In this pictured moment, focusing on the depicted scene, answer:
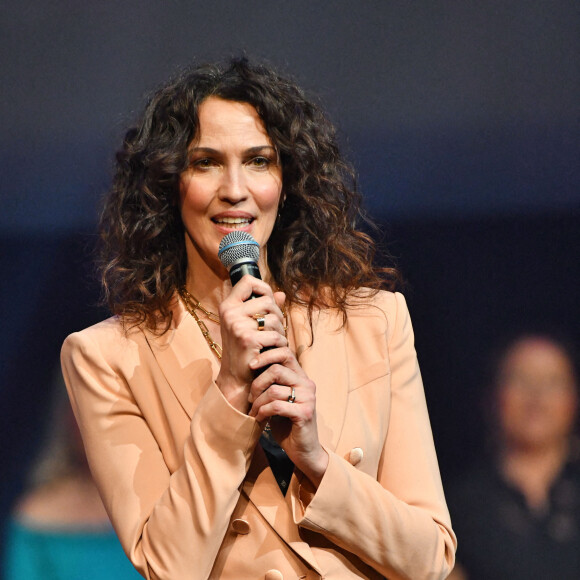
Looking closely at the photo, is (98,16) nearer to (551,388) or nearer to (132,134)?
(132,134)

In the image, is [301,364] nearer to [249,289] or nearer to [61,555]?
[249,289]

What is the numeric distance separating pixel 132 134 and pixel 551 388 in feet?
4.51

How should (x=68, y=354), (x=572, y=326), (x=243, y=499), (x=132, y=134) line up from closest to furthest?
(x=243, y=499) < (x=68, y=354) < (x=132, y=134) < (x=572, y=326)

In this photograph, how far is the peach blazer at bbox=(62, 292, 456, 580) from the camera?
153cm

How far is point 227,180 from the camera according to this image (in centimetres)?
176

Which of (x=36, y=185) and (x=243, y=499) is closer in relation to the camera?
(x=243, y=499)

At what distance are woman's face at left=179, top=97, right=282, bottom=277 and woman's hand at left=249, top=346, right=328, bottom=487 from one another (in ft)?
1.40

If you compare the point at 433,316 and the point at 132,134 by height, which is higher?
the point at 132,134

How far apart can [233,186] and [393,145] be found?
892 millimetres

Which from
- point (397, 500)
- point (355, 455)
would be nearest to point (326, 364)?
point (355, 455)

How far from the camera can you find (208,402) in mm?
1532

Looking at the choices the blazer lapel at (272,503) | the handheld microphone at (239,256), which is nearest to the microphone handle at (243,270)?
the handheld microphone at (239,256)

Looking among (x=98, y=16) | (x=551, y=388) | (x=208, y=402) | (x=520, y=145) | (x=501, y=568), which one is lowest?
(x=501, y=568)

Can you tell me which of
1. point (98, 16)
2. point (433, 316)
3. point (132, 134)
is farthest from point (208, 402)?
point (98, 16)
